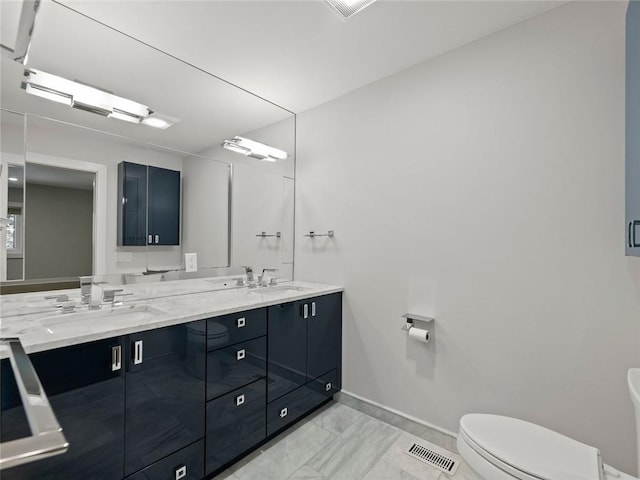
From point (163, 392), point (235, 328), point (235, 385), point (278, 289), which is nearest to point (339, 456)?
point (235, 385)

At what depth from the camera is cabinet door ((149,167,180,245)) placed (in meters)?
2.00

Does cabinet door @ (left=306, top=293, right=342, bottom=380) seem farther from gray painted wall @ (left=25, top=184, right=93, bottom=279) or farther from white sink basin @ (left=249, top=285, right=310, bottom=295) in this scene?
gray painted wall @ (left=25, top=184, right=93, bottom=279)

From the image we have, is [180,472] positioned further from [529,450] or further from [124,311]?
[529,450]

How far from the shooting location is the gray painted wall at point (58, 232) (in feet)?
5.07

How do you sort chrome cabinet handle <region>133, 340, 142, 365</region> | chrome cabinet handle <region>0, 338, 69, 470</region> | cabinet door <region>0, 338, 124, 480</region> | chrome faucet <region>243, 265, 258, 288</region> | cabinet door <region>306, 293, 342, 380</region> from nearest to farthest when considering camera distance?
1. chrome cabinet handle <region>0, 338, 69, 470</region>
2. cabinet door <region>0, 338, 124, 480</region>
3. chrome cabinet handle <region>133, 340, 142, 365</region>
4. cabinet door <region>306, 293, 342, 380</region>
5. chrome faucet <region>243, 265, 258, 288</region>

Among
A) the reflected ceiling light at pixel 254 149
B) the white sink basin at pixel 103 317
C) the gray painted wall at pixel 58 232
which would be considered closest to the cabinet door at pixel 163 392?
the white sink basin at pixel 103 317

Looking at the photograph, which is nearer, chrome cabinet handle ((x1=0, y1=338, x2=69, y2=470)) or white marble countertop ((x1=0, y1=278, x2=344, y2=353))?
chrome cabinet handle ((x1=0, y1=338, x2=69, y2=470))

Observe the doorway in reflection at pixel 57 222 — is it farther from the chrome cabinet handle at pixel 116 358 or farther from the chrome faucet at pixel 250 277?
the chrome faucet at pixel 250 277

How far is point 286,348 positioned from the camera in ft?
6.70

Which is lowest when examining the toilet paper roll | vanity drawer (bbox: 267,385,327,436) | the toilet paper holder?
vanity drawer (bbox: 267,385,327,436)

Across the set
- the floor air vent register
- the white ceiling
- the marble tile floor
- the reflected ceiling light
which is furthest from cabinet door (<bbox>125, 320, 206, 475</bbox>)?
the white ceiling

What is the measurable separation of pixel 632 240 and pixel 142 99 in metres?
2.68

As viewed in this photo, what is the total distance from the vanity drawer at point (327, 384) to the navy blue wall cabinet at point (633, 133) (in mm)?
1942

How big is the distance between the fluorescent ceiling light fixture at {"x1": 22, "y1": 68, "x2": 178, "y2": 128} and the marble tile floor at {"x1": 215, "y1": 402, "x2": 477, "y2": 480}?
2.16 metres
